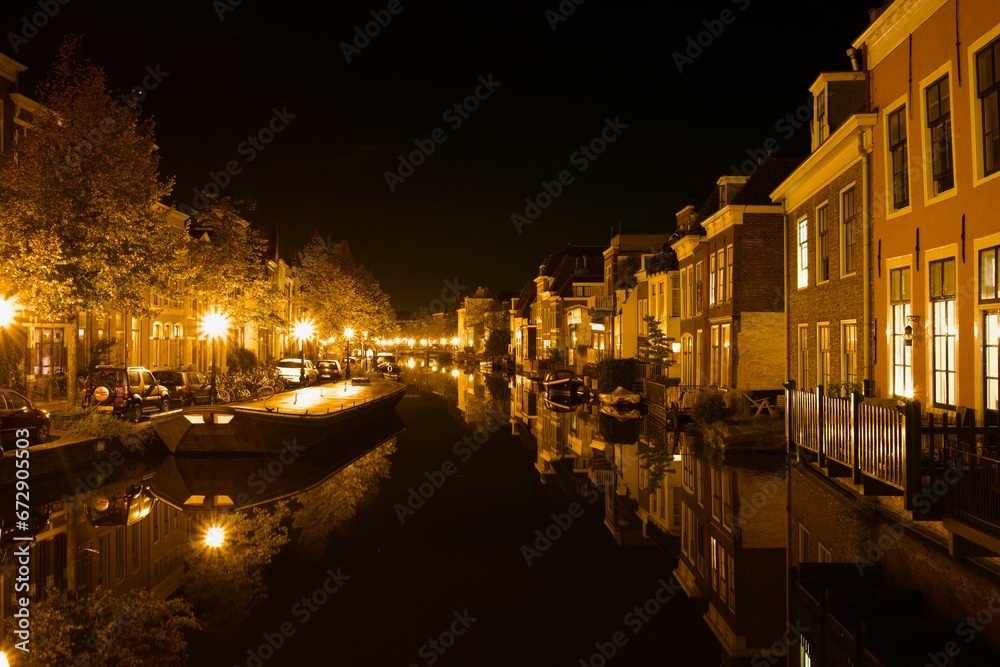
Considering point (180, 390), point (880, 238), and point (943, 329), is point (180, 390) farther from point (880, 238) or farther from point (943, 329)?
point (943, 329)

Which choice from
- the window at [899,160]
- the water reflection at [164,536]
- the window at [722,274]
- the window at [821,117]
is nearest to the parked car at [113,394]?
the water reflection at [164,536]

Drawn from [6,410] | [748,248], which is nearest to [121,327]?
[6,410]

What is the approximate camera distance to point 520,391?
5519cm

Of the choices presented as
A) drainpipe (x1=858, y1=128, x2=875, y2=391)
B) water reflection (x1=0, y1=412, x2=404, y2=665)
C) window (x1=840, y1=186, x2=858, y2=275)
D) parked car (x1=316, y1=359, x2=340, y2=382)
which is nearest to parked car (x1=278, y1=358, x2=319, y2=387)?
parked car (x1=316, y1=359, x2=340, y2=382)

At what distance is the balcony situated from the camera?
9016 millimetres

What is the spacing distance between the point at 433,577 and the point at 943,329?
31.1ft

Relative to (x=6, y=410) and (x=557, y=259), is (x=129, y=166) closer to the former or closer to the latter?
(x=6, y=410)

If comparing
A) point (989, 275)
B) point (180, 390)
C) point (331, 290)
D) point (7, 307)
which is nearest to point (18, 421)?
point (7, 307)

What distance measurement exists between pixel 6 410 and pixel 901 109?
20342mm

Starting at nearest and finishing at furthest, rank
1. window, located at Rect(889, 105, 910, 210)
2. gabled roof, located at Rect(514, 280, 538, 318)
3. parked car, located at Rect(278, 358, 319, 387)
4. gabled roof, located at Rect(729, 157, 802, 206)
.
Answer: window, located at Rect(889, 105, 910, 210) < gabled roof, located at Rect(729, 157, 802, 206) < parked car, located at Rect(278, 358, 319, 387) < gabled roof, located at Rect(514, 280, 538, 318)

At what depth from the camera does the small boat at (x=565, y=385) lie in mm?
48750

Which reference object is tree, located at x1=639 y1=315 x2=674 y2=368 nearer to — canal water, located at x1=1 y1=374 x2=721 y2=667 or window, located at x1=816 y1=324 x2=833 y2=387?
window, located at x1=816 y1=324 x2=833 y2=387

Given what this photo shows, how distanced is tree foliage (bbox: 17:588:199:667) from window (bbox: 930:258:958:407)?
1224 centimetres

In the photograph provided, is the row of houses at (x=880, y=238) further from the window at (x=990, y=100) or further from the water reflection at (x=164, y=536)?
the water reflection at (x=164, y=536)
